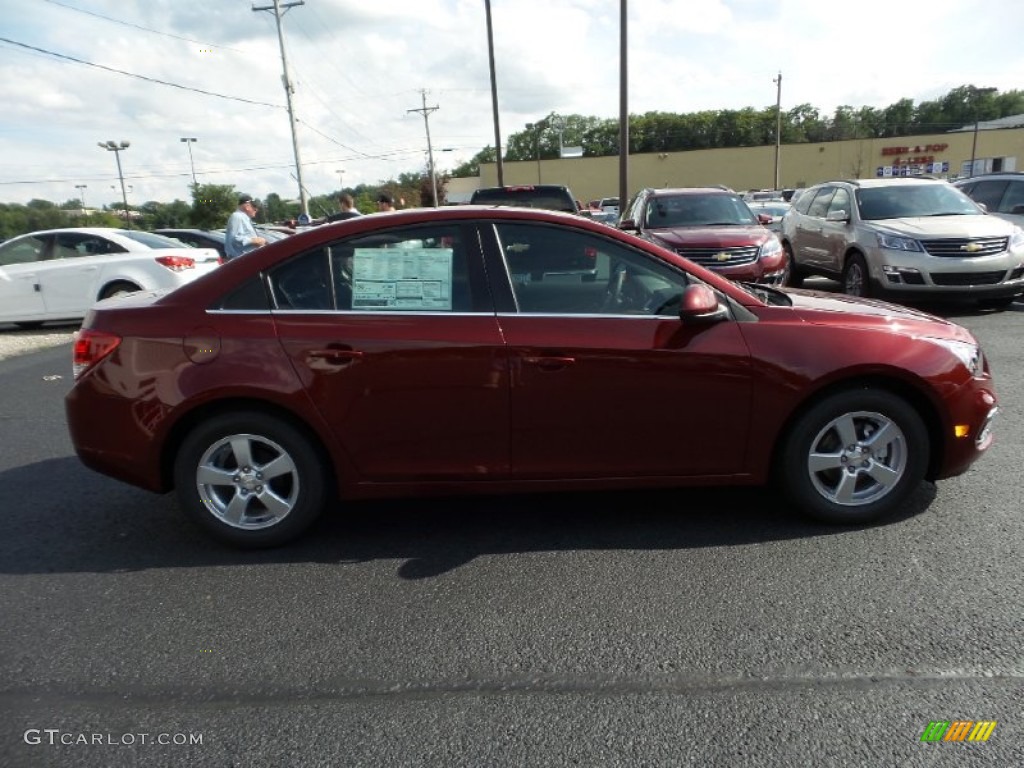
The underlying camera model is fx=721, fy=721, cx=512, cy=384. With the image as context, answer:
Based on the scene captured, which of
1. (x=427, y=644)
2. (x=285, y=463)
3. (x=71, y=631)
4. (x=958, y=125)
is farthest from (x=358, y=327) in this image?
(x=958, y=125)

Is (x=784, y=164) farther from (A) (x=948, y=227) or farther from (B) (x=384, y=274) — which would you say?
(B) (x=384, y=274)

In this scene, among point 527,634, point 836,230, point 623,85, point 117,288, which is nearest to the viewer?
point 527,634

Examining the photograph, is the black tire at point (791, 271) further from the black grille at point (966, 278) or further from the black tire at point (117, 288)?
the black tire at point (117, 288)

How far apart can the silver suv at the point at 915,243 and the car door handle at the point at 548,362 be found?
720cm

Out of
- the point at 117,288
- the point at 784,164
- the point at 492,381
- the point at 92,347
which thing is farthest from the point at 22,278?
the point at 784,164

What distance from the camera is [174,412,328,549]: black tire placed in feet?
11.3

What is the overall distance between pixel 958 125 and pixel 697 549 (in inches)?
4050

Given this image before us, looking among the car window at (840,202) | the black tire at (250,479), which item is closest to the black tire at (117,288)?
the black tire at (250,479)

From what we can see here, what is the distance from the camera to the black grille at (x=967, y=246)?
8.61m

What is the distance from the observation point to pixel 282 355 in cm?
335

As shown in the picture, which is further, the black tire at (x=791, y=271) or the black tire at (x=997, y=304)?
the black tire at (x=791, y=271)

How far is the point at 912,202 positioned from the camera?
9.70m

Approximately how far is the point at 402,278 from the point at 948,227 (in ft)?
26.5

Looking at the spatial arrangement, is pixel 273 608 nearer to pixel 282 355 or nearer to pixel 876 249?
pixel 282 355
